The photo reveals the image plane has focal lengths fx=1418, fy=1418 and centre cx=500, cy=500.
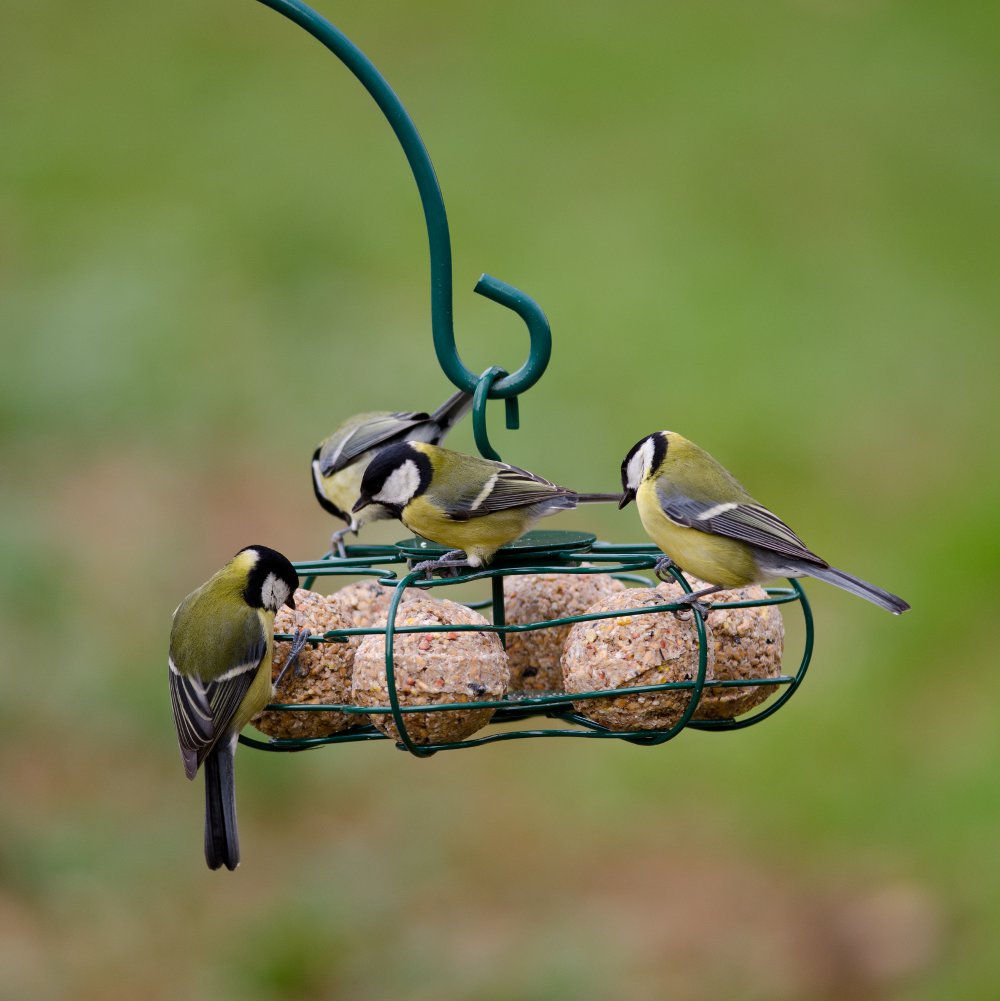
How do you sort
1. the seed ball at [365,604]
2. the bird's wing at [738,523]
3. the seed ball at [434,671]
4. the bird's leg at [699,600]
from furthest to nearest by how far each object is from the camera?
1. the seed ball at [365,604]
2. the bird's wing at [738,523]
3. the bird's leg at [699,600]
4. the seed ball at [434,671]

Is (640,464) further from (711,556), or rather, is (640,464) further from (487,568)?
(487,568)

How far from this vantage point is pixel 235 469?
25.8ft

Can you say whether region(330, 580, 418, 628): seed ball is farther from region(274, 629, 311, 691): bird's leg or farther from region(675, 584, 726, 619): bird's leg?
region(675, 584, 726, 619): bird's leg

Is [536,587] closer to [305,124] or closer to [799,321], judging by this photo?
[799,321]

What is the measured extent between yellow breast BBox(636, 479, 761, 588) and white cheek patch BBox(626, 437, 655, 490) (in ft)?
0.72

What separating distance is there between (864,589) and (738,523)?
0.35m

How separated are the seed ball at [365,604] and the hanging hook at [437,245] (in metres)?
0.73

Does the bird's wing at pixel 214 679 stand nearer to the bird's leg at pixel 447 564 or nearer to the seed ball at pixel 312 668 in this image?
the seed ball at pixel 312 668

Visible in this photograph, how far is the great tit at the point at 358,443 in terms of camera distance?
455cm

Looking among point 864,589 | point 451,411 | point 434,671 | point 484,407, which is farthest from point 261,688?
point 864,589

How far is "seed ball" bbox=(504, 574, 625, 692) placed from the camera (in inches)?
154

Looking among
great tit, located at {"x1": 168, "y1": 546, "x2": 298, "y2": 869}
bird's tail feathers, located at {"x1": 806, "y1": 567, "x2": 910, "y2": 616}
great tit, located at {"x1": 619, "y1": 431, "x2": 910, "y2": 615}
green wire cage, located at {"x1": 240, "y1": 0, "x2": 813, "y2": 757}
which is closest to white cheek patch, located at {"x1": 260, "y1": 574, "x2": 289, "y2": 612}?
great tit, located at {"x1": 168, "y1": 546, "x2": 298, "y2": 869}

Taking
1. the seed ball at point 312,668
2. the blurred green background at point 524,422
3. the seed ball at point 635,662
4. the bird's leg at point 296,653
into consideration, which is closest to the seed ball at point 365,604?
the seed ball at point 312,668

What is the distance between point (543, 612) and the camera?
391 centimetres
